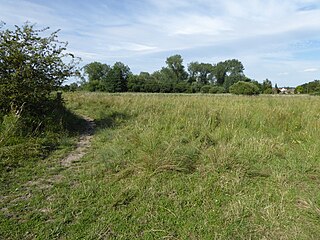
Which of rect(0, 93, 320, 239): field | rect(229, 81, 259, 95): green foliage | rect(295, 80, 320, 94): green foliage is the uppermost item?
rect(295, 80, 320, 94): green foliage

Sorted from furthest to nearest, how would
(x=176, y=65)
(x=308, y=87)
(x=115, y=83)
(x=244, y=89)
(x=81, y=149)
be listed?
(x=176, y=65), (x=115, y=83), (x=308, y=87), (x=244, y=89), (x=81, y=149)

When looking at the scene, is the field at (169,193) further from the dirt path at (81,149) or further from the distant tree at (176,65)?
the distant tree at (176,65)

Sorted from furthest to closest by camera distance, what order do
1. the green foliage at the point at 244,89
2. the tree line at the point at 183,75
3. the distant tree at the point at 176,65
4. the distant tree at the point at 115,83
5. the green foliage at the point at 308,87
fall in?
the distant tree at the point at 176,65 < the tree line at the point at 183,75 < the distant tree at the point at 115,83 < the green foliage at the point at 308,87 < the green foliage at the point at 244,89

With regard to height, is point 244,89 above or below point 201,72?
below

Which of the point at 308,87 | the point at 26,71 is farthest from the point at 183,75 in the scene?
the point at 26,71

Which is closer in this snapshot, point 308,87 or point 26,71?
point 26,71

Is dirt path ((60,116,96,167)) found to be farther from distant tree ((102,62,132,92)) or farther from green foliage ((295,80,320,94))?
green foliage ((295,80,320,94))

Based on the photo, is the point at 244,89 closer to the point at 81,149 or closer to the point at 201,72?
the point at 81,149

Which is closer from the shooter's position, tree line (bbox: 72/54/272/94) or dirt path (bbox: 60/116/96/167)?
dirt path (bbox: 60/116/96/167)

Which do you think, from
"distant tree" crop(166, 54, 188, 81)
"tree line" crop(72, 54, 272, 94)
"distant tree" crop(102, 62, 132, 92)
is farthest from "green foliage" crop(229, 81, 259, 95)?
"distant tree" crop(166, 54, 188, 81)

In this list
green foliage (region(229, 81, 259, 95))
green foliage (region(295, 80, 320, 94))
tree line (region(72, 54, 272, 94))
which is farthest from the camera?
tree line (region(72, 54, 272, 94))

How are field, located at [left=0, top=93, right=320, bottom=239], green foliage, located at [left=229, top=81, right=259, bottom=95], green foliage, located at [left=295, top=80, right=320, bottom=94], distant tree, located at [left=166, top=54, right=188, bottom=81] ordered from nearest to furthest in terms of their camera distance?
field, located at [left=0, top=93, right=320, bottom=239] → green foliage, located at [left=229, top=81, right=259, bottom=95] → green foliage, located at [left=295, top=80, right=320, bottom=94] → distant tree, located at [left=166, top=54, right=188, bottom=81]

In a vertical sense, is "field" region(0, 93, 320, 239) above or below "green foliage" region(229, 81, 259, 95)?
below

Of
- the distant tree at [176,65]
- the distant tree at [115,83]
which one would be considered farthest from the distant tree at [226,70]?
the distant tree at [115,83]
